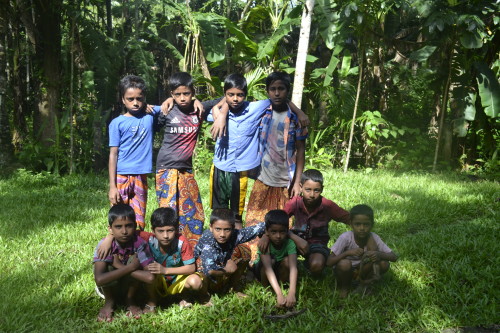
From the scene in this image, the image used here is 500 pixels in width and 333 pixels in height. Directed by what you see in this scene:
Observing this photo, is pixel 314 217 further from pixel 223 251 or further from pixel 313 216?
pixel 223 251

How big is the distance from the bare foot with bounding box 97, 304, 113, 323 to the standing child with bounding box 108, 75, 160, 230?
835mm

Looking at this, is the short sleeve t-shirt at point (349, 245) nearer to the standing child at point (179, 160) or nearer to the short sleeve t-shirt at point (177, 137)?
the standing child at point (179, 160)

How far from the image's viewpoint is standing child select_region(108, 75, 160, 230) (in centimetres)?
376

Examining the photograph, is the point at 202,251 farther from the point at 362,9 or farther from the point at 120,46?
the point at 120,46

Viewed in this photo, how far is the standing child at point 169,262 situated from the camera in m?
3.24

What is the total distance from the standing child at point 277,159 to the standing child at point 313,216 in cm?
20

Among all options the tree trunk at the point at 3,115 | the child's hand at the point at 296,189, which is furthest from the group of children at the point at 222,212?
the tree trunk at the point at 3,115

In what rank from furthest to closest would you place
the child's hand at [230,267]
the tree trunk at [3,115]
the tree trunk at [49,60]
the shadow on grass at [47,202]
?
the tree trunk at [49,60], the tree trunk at [3,115], the shadow on grass at [47,202], the child's hand at [230,267]

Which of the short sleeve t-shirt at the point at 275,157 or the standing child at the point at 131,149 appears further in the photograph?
the short sleeve t-shirt at the point at 275,157

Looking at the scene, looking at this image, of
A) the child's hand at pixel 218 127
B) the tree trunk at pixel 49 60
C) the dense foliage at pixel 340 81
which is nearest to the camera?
the child's hand at pixel 218 127

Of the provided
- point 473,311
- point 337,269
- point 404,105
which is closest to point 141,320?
point 337,269

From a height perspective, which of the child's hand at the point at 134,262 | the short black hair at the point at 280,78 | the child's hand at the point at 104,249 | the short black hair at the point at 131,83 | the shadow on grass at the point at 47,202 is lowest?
the shadow on grass at the point at 47,202

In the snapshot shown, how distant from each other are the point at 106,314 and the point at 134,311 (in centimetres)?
19

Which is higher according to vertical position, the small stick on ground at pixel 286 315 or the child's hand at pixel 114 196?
the child's hand at pixel 114 196
